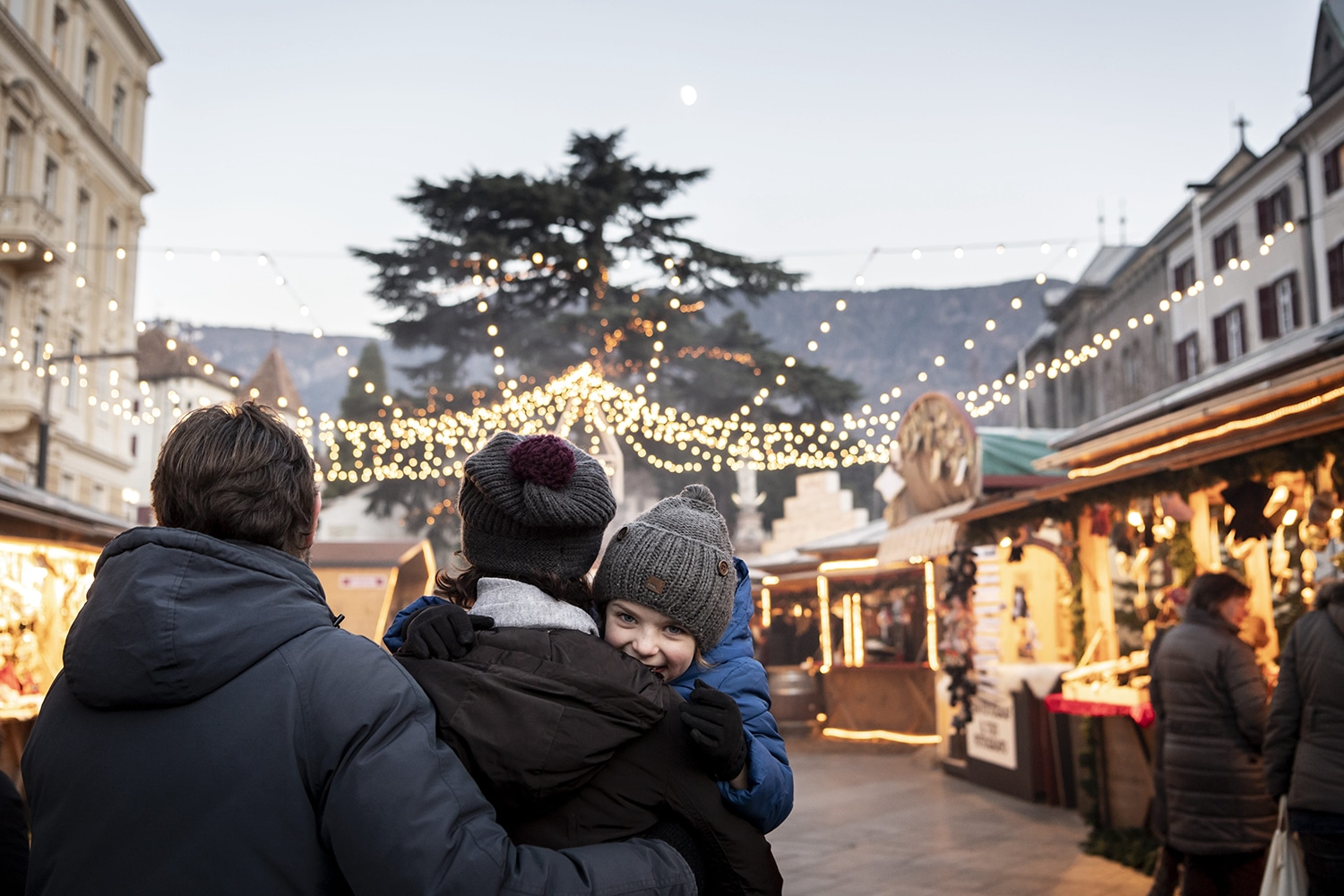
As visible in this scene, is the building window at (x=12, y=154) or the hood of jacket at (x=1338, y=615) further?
the building window at (x=12, y=154)

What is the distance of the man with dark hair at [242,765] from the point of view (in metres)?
1.60

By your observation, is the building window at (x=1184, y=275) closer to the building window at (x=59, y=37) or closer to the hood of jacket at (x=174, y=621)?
the building window at (x=59, y=37)

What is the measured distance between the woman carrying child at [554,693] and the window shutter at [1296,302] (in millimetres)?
A: 26950

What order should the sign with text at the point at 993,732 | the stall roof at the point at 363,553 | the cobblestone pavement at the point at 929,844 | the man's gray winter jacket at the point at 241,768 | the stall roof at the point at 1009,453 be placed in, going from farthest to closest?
the stall roof at the point at 363,553, the stall roof at the point at 1009,453, the sign with text at the point at 993,732, the cobblestone pavement at the point at 929,844, the man's gray winter jacket at the point at 241,768

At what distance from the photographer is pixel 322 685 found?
5.47ft

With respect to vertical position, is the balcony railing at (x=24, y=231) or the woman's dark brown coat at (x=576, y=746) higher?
the balcony railing at (x=24, y=231)

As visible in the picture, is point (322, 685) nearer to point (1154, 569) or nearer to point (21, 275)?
point (1154, 569)

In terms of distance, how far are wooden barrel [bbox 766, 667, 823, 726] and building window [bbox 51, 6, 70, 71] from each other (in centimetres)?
2360

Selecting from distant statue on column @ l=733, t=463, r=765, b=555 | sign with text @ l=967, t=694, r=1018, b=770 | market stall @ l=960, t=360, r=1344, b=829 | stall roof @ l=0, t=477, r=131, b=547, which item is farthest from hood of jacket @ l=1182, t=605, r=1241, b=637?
distant statue on column @ l=733, t=463, r=765, b=555

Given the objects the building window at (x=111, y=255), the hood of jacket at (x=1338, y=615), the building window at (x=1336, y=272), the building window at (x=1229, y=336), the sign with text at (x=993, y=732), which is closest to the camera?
the hood of jacket at (x=1338, y=615)

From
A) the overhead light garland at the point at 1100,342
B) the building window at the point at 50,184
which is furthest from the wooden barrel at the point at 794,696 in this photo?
the building window at the point at 50,184

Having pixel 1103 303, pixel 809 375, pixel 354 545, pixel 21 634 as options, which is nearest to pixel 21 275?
pixel 354 545

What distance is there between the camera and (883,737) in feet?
57.9

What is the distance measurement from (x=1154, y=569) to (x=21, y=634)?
9043 millimetres
